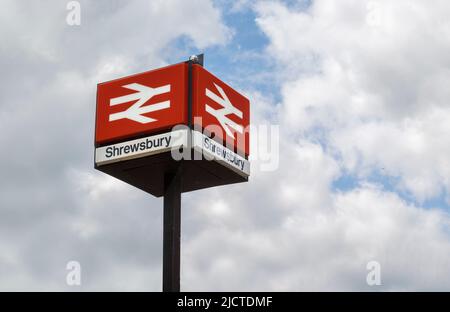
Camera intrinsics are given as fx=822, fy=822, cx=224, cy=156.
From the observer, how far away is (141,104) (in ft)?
79.3

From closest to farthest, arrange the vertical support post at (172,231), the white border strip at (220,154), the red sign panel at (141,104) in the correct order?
the vertical support post at (172,231)
the white border strip at (220,154)
the red sign panel at (141,104)

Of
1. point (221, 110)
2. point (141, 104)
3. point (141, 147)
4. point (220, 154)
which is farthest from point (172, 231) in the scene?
point (221, 110)

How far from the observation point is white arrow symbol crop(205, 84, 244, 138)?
24.3 metres

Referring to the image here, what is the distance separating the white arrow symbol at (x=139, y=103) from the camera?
23938 mm

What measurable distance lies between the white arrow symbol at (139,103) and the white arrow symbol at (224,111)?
1.34 meters

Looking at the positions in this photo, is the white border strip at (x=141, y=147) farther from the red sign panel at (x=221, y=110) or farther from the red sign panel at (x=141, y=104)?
the red sign panel at (x=221, y=110)

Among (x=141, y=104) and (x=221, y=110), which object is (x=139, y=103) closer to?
(x=141, y=104)

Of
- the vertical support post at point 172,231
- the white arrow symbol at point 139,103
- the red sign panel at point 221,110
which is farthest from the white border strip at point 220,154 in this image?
the white arrow symbol at point 139,103

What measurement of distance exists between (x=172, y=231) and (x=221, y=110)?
3988 mm

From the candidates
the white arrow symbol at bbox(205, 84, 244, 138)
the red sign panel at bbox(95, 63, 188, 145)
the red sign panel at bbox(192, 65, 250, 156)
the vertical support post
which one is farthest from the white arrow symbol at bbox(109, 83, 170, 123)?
the vertical support post

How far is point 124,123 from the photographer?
80.0ft
